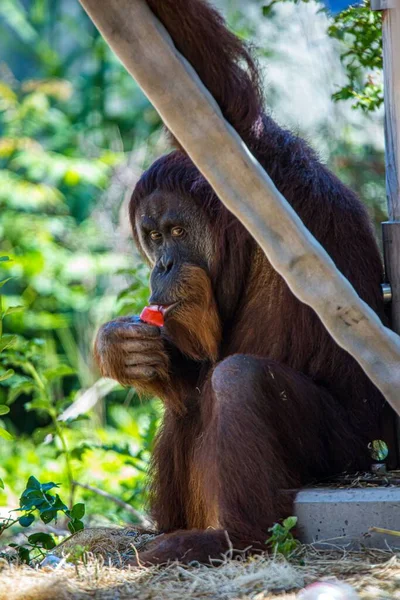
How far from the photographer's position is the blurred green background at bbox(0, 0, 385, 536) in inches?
345

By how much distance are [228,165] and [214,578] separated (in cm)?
141

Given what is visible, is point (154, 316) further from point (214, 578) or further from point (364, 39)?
point (364, 39)

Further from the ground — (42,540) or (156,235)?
(156,235)

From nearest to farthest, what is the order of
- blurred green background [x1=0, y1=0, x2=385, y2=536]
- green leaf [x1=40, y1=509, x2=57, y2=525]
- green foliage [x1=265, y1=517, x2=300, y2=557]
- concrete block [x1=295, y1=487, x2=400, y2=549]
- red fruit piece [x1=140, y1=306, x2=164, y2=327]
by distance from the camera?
green foliage [x1=265, y1=517, x2=300, y2=557], concrete block [x1=295, y1=487, x2=400, y2=549], green leaf [x1=40, y1=509, x2=57, y2=525], red fruit piece [x1=140, y1=306, x2=164, y2=327], blurred green background [x1=0, y1=0, x2=385, y2=536]

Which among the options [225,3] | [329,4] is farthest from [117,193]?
[329,4]

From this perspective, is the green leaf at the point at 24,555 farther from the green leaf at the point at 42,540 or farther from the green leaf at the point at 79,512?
the green leaf at the point at 79,512

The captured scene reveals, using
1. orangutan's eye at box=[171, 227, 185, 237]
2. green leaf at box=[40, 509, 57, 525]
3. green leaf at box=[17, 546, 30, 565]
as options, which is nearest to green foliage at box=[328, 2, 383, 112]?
orangutan's eye at box=[171, 227, 185, 237]

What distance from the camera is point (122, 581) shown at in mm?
3355

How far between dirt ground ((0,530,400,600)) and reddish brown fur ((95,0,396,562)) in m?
0.26

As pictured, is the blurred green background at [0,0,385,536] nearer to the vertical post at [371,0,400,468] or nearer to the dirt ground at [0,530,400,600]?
the vertical post at [371,0,400,468]

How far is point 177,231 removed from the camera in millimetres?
4695

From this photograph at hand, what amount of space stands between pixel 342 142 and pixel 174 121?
6416 mm

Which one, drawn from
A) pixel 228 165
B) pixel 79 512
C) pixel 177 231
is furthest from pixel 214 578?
pixel 177 231

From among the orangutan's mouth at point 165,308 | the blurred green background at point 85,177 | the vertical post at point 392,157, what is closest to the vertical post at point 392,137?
the vertical post at point 392,157
